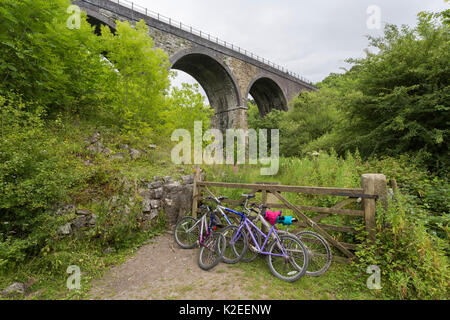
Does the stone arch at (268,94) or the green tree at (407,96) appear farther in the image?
the stone arch at (268,94)

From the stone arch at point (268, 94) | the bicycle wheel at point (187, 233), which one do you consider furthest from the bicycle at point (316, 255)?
the stone arch at point (268, 94)

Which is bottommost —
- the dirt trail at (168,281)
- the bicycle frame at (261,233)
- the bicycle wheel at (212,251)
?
the dirt trail at (168,281)

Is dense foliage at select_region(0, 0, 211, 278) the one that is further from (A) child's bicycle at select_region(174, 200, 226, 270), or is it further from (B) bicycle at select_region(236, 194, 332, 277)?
(B) bicycle at select_region(236, 194, 332, 277)

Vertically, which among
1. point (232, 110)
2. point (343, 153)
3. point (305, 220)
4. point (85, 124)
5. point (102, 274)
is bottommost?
point (102, 274)

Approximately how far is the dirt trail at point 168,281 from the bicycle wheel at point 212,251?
0.36 feet

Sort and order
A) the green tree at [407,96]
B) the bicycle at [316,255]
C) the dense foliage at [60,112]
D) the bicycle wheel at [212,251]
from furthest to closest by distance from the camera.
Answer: the green tree at [407,96] → the bicycle wheel at [212,251] → the dense foliage at [60,112] → the bicycle at [316,255]

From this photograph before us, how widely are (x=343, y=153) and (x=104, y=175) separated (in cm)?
844

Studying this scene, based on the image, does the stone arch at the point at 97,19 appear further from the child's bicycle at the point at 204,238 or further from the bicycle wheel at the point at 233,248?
the bicycle wheel at the point at 233,248

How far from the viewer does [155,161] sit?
21.8 ft

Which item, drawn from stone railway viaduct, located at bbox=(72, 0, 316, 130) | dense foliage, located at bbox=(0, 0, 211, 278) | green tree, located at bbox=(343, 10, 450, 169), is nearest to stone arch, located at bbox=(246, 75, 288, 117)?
stone railway viaduct, located at bbox=(72, 0, 316, 130)

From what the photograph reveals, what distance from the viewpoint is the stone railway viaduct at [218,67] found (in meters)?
13.2

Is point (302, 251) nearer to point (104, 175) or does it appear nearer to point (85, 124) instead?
point (104, 175)

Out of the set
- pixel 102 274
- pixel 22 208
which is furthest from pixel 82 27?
pixel 102 274

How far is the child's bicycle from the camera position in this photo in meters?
3.57
